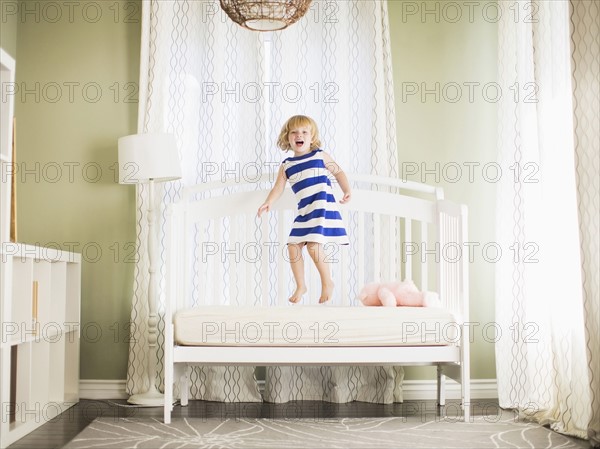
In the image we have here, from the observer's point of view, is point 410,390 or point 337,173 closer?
point 337,173

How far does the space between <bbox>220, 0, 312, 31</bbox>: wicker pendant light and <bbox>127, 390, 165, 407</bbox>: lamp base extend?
1682 millimetres

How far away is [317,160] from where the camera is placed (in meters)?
3.21

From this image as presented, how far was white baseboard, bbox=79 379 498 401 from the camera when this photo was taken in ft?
11.5

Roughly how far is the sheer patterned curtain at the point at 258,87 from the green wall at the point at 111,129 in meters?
0.17

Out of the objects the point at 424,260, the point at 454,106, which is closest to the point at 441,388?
the point at 424,260

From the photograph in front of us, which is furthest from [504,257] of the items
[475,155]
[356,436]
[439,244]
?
[356,436]

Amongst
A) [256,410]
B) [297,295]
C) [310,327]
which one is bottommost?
[256,410]

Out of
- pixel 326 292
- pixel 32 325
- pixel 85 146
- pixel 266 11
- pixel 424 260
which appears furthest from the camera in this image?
pixel 85 146

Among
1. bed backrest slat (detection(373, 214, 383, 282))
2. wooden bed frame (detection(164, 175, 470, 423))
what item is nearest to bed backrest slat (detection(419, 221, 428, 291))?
wooden bed frame (detection(164, 175, 470, 423))

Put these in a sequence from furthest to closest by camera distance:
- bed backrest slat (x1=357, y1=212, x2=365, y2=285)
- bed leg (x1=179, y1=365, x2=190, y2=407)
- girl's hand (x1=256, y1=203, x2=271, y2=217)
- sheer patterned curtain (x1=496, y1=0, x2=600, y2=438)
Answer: bed backrest slat (x1=357, y1=212, x2=365, y2=285)
bed leg (x1=179, y1=365, x2=190, y2=407)
girl's hand (x1=256, y1=203, x2=271, y2=217)
sheer patterned curtain (x1=496, y1=0, x2=600, y2=438)

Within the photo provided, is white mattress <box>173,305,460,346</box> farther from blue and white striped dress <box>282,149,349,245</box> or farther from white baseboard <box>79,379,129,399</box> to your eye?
white baseboard <box>79,379,129,399</box>

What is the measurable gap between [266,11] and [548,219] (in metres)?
1.36

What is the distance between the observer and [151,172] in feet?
10.6

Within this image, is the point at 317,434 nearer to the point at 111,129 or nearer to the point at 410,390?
→ the point at 410,390
